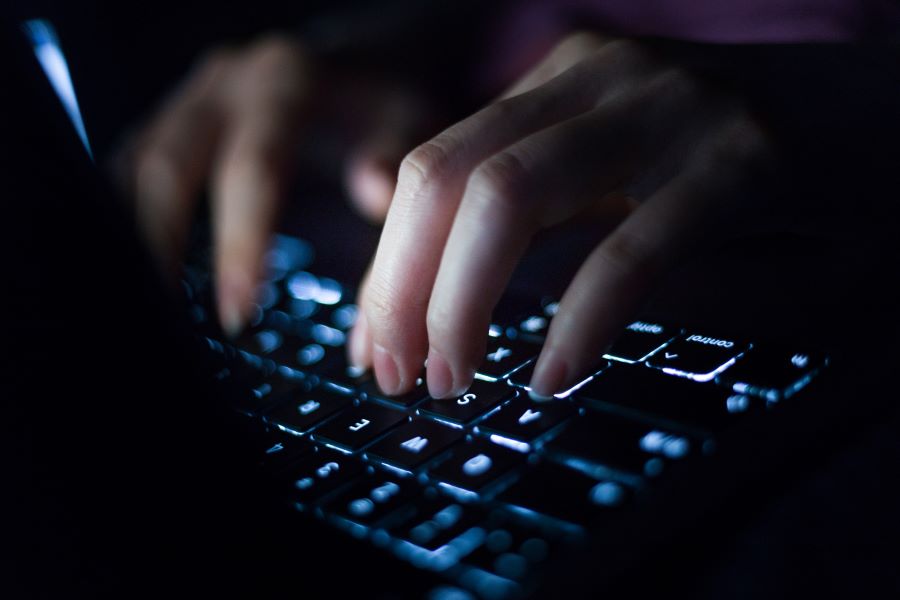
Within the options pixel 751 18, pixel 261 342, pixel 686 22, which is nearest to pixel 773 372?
pixel 261 342

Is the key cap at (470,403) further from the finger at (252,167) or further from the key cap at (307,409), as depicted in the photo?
the finger at (252,167)

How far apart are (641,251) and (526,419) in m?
0.11

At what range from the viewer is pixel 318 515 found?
1.22 ft

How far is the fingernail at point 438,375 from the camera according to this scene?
17.7 inches

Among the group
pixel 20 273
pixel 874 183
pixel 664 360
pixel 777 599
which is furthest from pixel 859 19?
pixel 20 273

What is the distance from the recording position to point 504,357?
0.50 meters

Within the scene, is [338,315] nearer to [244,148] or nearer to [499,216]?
[499,216]

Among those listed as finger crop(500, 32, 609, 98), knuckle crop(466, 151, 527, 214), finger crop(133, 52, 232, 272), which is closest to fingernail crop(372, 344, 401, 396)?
A: knuckle crop(466, 151, 527, 214)

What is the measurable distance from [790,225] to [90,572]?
1.41 ft

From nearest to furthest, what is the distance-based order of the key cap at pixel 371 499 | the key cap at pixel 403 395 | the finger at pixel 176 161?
the key cap at pixel 371 499, the key cap at pixel 403 395, the finger at pixel 176 161

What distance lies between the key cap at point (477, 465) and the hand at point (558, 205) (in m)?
0.05

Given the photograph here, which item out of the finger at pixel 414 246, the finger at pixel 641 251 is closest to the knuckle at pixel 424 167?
the finger at pixel 414 246

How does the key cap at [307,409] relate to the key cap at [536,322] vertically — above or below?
below

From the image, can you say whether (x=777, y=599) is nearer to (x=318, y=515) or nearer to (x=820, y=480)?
(x=820, y=480)
